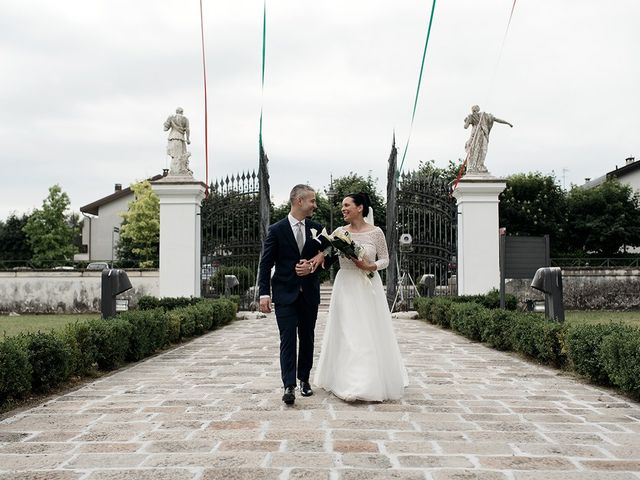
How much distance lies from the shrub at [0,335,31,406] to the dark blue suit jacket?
7.09 feet

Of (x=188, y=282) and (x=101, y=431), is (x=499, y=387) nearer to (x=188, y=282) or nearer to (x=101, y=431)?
(x=101, y=431)

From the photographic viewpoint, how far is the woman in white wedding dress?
545 cm

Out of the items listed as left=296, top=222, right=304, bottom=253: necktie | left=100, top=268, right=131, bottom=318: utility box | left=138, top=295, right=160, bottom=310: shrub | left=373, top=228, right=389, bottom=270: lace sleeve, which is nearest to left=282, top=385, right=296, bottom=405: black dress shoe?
left=296, top=222, right=304, bottom=253: necktie

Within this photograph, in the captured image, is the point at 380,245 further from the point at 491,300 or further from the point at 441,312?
the point at 491,300

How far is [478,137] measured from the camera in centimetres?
1567

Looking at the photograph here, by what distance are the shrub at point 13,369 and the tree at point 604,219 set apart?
36.8 meters

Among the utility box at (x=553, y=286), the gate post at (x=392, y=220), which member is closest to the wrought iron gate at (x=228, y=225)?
the gate post at (x=392, y=220)

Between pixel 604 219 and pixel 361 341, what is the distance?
35845mm

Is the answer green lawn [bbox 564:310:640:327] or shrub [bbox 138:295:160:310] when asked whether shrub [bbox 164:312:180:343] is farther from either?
green lawn [bbox 564:310:640:327]

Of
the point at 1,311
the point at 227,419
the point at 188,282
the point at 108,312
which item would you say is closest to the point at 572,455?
the point at 227,419

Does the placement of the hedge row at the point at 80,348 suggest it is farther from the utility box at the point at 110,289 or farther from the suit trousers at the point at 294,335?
the suit trousers at the point at 294,335

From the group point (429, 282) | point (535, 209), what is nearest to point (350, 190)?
point (535, 209)

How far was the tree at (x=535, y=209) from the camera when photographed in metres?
38.7

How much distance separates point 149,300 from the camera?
47.0ft
